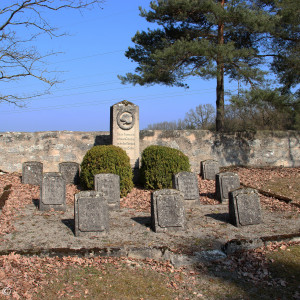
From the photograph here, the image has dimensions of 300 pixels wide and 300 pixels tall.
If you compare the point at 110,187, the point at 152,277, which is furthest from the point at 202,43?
the point at 152,277

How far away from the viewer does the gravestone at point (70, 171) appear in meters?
11.5

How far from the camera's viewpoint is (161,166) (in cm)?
1076

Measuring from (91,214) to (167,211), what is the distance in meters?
1.42

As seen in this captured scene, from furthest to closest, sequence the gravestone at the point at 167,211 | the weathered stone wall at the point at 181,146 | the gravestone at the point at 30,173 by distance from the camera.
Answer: the weathered stone wall at the point at 181,146 → the gravestone at the point at 30,173 → the gravestone at the point at 167,211

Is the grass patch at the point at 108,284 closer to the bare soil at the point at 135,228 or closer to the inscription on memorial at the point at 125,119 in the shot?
the bare soil at the point at 135,228

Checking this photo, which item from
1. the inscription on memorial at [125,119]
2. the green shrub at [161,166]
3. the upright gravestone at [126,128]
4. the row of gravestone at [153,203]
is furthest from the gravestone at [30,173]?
the green shrub at [161,166]

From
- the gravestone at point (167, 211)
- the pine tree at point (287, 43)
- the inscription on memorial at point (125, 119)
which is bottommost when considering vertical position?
the gravestone at point (167, 211)

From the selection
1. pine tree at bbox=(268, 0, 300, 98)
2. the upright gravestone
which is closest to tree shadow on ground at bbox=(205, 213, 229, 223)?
the upright gravestone

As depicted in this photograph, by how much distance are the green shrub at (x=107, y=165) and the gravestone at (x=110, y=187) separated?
1.18 metres

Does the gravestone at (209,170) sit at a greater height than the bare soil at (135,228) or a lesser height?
greater

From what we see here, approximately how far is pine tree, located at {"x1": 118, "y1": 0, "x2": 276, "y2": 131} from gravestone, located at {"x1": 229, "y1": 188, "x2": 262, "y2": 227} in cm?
635

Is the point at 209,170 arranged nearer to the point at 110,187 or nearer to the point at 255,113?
the point at 110,187

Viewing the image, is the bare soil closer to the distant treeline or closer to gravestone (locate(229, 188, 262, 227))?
gravestone (locate(229, 188, 262, 227))

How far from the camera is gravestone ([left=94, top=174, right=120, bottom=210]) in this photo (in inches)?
348
